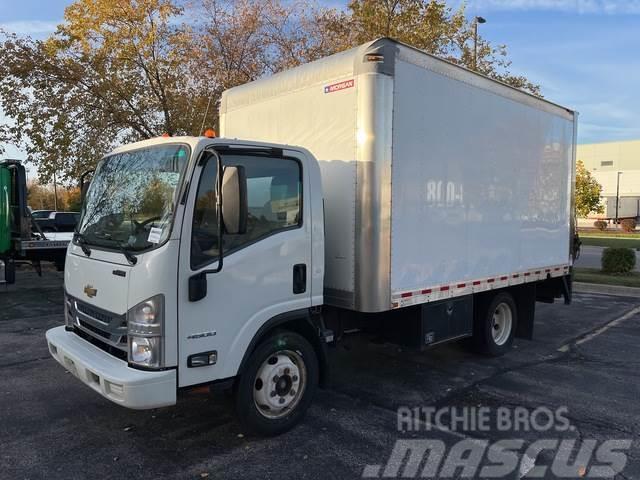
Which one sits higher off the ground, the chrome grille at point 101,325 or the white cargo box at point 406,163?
the white cargo box at point 406,163

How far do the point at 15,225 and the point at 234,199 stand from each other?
9024mm

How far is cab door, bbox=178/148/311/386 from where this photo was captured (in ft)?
12.0

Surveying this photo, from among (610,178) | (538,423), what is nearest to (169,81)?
(538,423)

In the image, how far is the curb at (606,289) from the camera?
12.1 meters

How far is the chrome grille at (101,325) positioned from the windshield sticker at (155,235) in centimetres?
57

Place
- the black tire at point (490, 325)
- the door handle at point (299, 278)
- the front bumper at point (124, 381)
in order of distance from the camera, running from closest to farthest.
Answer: the front bumper at point (124, 381), the door handle at point (299, 278), the black tire at point (490, 325)

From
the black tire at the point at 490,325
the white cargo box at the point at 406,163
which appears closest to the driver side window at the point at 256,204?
the white cargo box at the point at 406,163

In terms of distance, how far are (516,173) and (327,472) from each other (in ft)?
14.3

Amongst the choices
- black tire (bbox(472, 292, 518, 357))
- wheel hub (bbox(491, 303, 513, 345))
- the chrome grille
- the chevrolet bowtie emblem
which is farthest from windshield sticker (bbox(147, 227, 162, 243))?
wheel hub (bbox(491, 303, 513, 345))

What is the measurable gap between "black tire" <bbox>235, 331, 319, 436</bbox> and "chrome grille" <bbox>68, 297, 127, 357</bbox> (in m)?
0.93

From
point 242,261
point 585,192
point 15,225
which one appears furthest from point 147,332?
point 585,192

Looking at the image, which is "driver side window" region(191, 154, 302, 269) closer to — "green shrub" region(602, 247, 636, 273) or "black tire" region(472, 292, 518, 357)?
"black tire" region(472, 292, 518, 357)

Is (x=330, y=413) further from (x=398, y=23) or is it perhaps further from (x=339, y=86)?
(x=398, y=23)

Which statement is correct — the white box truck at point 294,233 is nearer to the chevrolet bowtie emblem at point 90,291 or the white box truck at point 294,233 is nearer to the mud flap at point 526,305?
the chevrolet bowtie emblem at point 90,291
